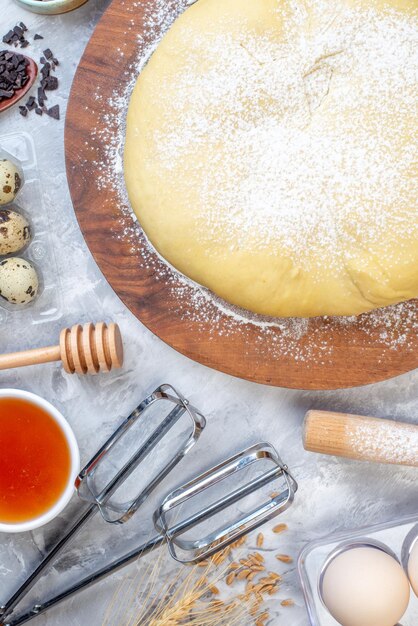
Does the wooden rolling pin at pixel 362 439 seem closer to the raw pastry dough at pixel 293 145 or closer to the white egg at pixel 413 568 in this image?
the white egg at pixel 413 568

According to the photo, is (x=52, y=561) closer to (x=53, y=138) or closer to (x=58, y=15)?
(x=53, y=138)

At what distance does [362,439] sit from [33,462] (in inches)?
21.4

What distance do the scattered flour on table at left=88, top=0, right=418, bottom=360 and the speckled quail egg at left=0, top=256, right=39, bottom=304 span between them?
0.66ft

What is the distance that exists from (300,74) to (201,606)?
0.90 meters

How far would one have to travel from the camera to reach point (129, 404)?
1.21m

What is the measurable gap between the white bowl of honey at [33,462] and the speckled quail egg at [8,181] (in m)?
0.32

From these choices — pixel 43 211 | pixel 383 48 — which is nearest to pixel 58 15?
pixel 43 211

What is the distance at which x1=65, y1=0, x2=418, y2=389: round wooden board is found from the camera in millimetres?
1036

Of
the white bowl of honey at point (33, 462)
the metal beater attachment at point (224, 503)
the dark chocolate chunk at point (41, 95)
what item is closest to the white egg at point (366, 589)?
the metal beater attachment at point (224, 503)

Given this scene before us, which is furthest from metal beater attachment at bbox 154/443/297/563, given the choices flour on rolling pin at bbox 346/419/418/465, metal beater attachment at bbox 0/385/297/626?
flour on rolling pin at bbox 346/419/418/465

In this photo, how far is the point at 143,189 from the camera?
936 mm

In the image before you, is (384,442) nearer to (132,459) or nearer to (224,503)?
(224,503)

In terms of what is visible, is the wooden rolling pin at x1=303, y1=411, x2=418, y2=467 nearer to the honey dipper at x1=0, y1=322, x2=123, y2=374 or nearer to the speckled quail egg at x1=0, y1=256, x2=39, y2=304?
the honey dipper at x1=0, y1=322, x2=123, y2=374

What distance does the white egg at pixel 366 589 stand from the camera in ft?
3.65
